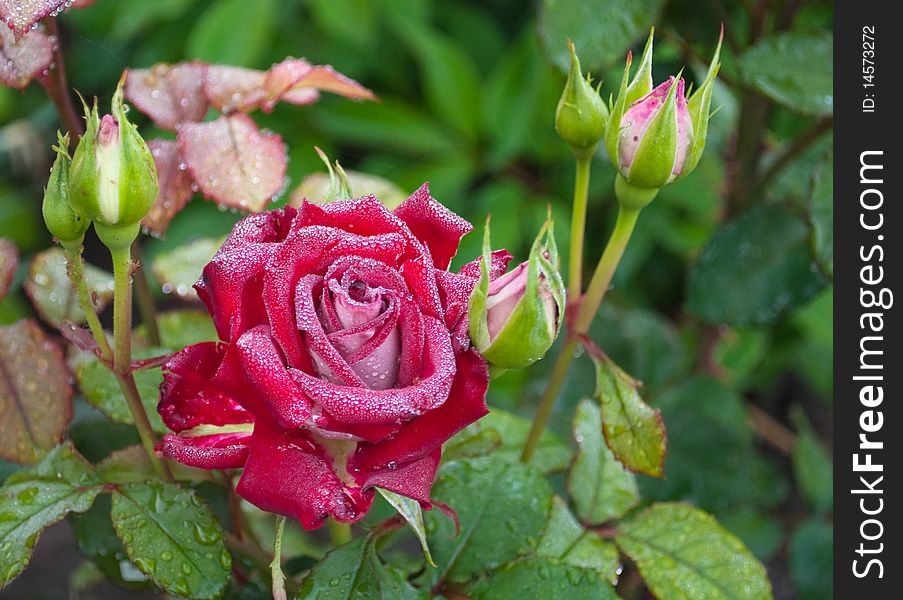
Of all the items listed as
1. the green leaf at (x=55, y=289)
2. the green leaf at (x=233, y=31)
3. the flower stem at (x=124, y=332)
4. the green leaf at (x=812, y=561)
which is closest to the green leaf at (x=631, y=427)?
the flower stem at (x=124, y=332)

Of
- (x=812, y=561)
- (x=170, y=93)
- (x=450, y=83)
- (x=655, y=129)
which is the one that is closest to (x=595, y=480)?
(x=655, y=129)

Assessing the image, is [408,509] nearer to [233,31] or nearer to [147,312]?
[147,312]

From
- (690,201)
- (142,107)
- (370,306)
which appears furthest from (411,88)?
(370,306)

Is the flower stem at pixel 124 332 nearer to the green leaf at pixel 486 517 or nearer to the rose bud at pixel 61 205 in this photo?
the rose bud at pixel 61 205
